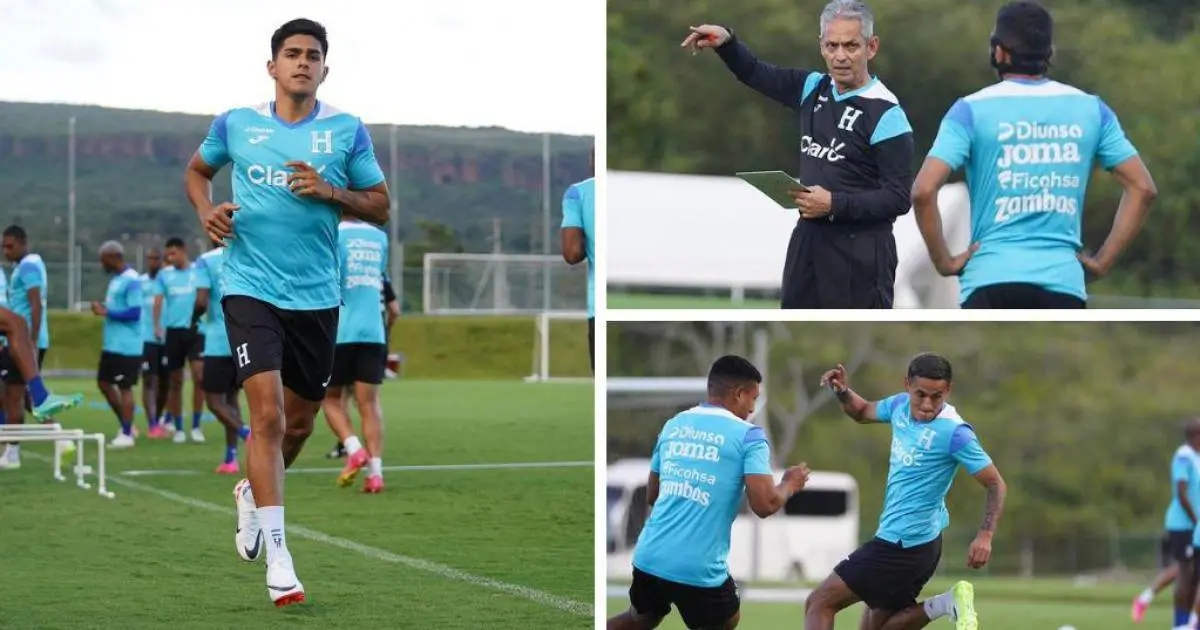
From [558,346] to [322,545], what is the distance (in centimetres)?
2245

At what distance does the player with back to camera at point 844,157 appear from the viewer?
5.87 m

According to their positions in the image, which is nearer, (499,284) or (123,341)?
(123,341)

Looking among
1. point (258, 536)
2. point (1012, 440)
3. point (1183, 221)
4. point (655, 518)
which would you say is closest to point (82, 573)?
point (258, 536)

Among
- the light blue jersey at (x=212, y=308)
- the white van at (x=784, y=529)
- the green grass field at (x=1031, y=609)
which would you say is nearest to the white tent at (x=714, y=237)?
the white van at (x=784, y=529)

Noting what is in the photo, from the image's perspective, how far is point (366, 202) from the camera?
622cm

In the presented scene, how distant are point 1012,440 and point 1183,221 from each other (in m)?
4.88

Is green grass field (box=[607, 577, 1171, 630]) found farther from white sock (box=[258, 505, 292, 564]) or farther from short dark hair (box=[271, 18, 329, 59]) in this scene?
short dark hair (box=[271, 18, 329, 59])

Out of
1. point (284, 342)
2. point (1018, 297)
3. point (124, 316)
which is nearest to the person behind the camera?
point (1018, 297)

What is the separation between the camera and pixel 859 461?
24.8 metres

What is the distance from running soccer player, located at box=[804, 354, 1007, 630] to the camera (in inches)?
234

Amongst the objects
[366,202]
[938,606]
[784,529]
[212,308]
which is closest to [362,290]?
A: [212,308]

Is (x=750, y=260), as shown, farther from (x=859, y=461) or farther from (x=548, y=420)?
(x=548, y=420)

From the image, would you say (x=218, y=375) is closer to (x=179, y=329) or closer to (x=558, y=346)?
(x=179, y=329)

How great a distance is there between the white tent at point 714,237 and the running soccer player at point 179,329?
153 inches
